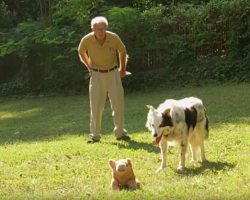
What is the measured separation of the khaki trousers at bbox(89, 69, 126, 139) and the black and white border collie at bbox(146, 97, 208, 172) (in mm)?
2551

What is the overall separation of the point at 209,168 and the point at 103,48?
3537mm

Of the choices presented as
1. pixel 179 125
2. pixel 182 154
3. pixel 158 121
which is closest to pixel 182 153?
pixel 182 154

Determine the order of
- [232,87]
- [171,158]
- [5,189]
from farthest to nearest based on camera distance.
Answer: [232,87], [171,158], [5,189]

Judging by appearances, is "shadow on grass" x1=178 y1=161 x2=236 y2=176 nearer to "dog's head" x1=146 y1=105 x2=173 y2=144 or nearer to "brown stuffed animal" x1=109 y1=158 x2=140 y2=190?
"dog's head" x1=146 y1=105 x2=173 y2=144

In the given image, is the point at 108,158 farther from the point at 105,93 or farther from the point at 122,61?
the point at 122,61

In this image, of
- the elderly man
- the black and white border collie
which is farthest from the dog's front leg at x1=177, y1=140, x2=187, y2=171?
the elderly man

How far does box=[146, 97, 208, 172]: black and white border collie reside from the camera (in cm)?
740

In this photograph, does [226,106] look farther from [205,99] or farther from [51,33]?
[51,33]

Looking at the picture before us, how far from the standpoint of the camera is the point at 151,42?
20.4m

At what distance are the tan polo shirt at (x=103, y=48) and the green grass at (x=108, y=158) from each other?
156 cm

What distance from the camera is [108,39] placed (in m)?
10.2

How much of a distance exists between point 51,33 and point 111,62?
11.2 meters

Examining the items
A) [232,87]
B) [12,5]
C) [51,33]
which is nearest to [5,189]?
[232,87]

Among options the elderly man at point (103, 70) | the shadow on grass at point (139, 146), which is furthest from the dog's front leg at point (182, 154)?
the elderly man at point (103, 70)
